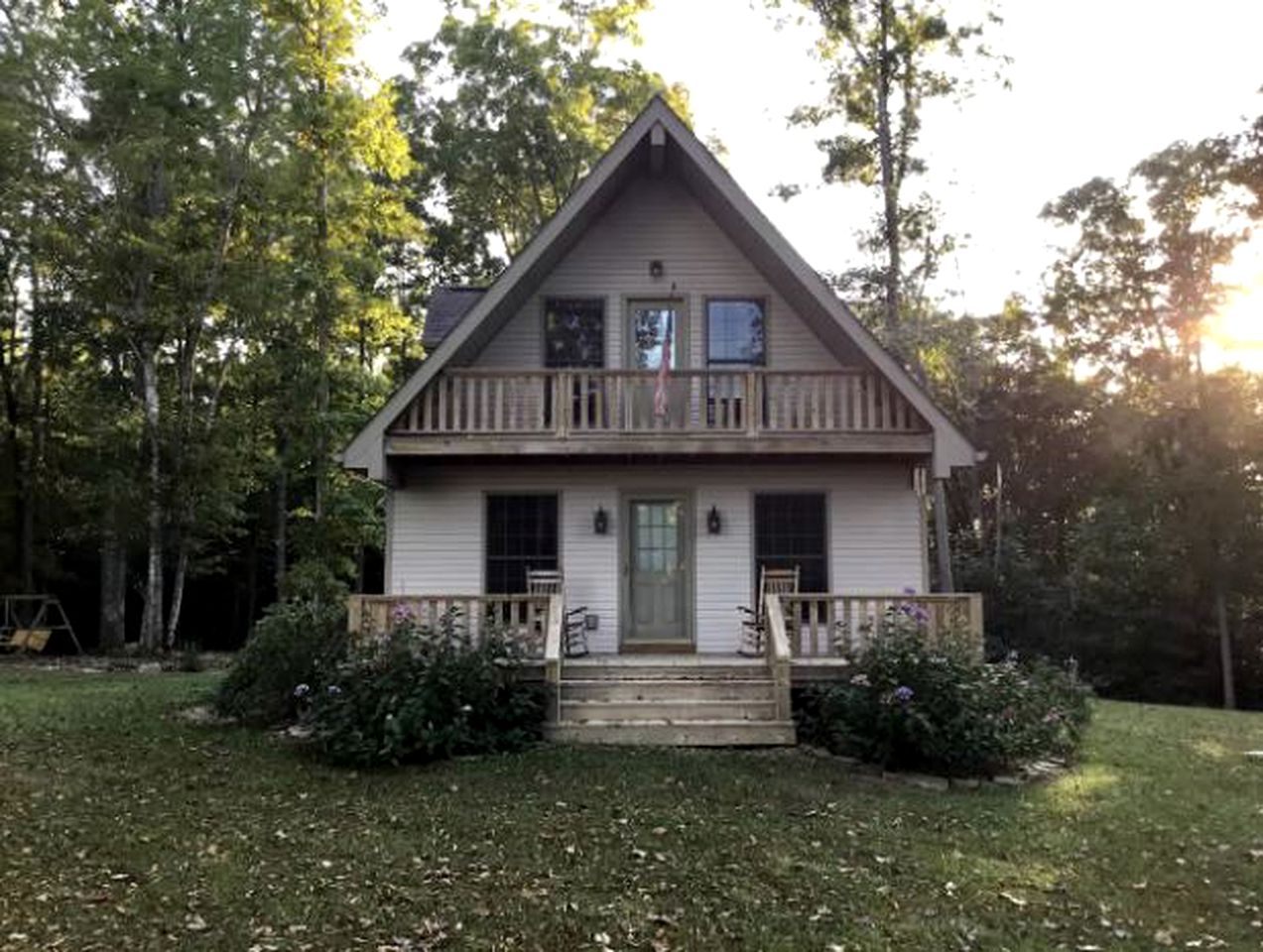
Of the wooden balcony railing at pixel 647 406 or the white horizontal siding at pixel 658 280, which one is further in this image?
the white horizontal siding at pixel 658 280

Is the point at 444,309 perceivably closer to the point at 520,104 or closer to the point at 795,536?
the point at 795,536

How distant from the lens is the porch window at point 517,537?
46.6ft

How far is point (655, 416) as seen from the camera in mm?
13273

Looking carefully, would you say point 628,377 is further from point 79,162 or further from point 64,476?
point 64,476

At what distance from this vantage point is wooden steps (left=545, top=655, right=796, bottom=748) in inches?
412

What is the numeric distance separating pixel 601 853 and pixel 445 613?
4.60m

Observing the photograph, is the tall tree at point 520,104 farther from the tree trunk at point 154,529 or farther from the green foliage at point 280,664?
the green foliage at point 280,664

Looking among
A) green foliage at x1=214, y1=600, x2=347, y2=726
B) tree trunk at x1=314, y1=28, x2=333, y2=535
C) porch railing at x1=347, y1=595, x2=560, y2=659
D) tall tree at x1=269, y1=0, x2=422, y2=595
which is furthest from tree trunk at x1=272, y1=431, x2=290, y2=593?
porch railing at x1=347, y1=595, x2=560, y2=659

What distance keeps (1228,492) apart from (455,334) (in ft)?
70.9

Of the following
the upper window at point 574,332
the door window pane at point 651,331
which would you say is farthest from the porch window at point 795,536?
the upper window at point 574,332

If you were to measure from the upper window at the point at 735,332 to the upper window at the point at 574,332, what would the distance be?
Answer: 1.53 meters

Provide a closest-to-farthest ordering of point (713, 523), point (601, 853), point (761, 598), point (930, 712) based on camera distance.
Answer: point (601, 853) → point (930, 712) → point (761, 598) → point (713, 523)

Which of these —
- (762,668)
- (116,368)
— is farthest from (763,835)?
(116,368)

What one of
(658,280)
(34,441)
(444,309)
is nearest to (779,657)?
(658,280)
